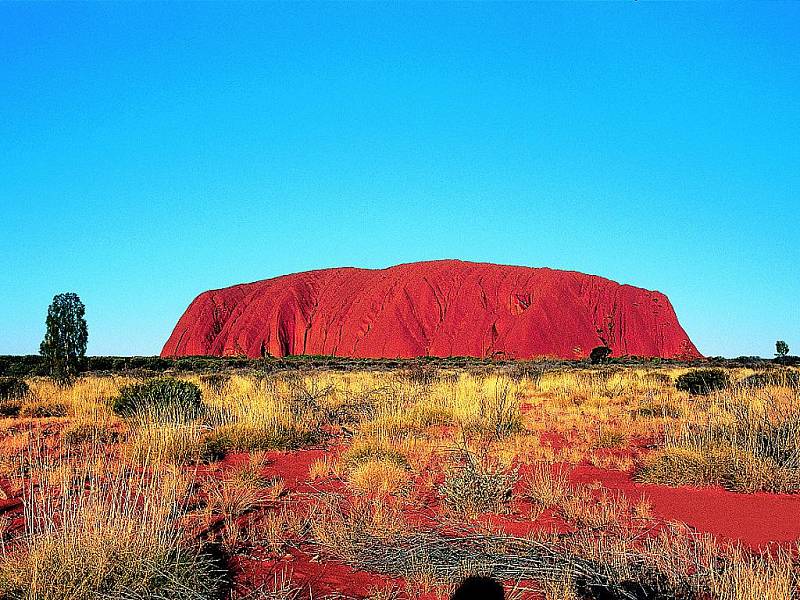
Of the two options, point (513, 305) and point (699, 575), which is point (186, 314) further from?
point (699, 575)

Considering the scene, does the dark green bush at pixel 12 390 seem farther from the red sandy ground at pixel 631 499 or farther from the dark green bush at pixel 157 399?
the red sandy ground at pixel 631 499

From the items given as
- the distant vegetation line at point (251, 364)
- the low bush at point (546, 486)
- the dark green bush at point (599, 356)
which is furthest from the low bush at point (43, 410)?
the dark green bush at point (599, 356)

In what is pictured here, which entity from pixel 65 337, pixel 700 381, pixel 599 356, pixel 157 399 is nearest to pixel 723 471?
pixel 157 399

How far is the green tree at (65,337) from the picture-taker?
20.0m

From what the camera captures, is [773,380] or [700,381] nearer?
[773,380]

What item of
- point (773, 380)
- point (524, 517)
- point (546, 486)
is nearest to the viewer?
point (524, 517)

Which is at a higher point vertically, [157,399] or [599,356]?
[599,356]

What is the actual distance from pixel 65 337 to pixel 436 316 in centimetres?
4381

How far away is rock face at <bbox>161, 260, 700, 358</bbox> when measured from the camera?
5947 cm

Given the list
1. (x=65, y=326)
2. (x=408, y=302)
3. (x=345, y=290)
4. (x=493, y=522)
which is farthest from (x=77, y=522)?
(x=345, y=290)

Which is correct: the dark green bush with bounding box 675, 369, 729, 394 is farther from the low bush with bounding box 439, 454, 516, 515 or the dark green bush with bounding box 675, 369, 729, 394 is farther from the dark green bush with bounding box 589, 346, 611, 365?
the dark green bush with bounding box 589, 346, 611, 365

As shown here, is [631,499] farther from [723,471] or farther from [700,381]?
[700,381]

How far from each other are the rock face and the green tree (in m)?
38.9

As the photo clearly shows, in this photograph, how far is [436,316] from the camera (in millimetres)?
61906
